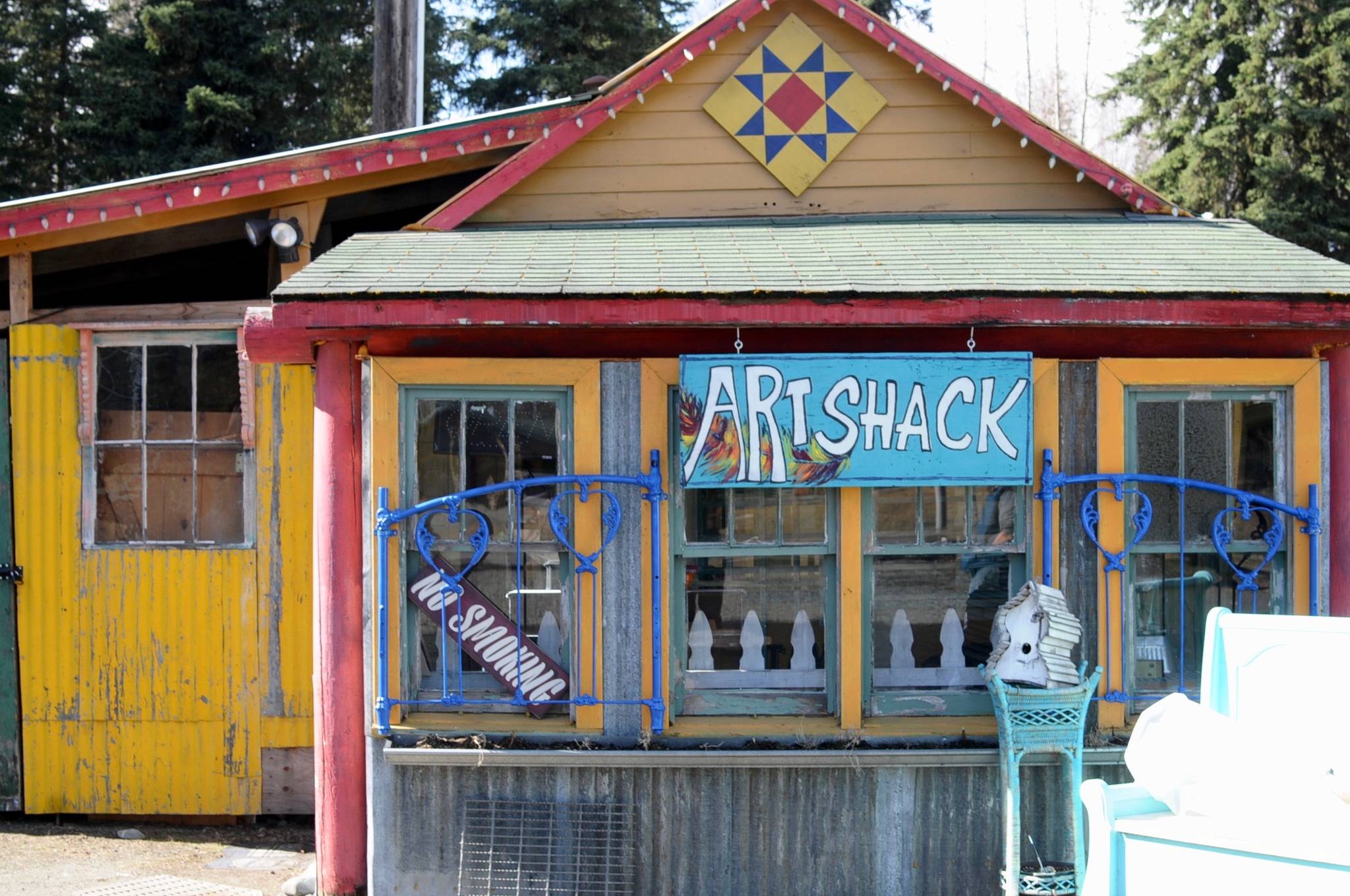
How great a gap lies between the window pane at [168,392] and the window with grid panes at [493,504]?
84.3 inches

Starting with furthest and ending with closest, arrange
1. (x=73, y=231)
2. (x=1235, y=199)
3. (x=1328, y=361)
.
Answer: (x=1235, y=199), (x=73, y=231), (x=1328, y=361)

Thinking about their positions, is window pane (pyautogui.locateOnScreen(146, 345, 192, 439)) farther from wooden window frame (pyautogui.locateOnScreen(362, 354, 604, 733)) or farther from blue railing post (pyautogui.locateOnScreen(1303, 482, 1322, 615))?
blue railing post (pyautogui.locateOnScreen(1303, 482, 1322, 615))

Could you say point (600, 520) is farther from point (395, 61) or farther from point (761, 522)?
point (395, 61)

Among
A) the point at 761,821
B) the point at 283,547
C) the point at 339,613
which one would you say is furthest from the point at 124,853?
the point at 761,821

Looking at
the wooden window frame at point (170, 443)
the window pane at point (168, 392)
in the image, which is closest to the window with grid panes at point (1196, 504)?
the wooden window frame at point (170, 443)

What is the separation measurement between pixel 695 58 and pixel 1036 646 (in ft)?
11.4

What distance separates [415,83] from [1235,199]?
11.7 metres

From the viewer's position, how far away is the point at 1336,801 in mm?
3959

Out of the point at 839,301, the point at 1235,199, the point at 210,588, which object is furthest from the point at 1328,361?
the point at 1235,199

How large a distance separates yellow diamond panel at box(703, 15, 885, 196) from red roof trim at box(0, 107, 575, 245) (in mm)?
952

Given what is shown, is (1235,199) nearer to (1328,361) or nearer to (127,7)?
(1328,361)

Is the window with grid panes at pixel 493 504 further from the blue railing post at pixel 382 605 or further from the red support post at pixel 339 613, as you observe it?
the red support post at pixel 339 613

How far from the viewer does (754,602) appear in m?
5.62

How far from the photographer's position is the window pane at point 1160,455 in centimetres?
555
